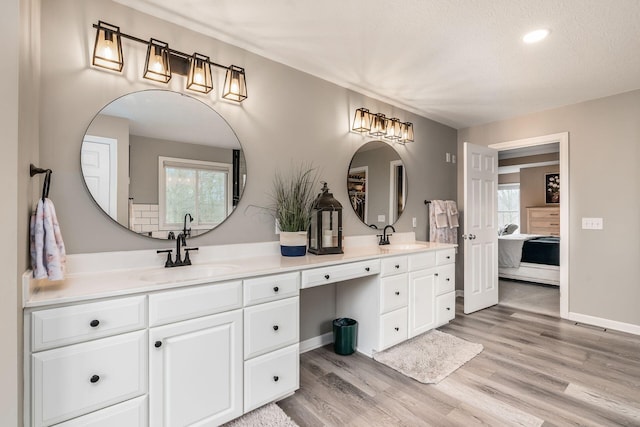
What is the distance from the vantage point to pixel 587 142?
344 centimetres

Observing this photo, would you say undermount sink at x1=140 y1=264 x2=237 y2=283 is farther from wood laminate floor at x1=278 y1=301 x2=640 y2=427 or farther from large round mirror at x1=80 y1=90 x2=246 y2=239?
wood laminate floor at x1=278 y1=301 x2=640 y2=427

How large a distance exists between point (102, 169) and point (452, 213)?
12.3 ft

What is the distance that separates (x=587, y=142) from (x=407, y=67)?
2.37m

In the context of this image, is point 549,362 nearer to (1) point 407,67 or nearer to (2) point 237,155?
(1) point 407,67

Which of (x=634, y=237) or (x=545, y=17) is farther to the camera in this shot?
(x=634, y=237)

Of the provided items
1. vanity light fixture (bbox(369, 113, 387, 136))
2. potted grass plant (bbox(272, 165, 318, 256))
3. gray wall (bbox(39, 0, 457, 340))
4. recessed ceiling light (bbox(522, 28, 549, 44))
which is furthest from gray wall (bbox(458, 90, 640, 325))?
potted grass plant (bbox(272, 165, 318, 256))

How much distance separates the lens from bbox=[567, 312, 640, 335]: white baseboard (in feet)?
10.2

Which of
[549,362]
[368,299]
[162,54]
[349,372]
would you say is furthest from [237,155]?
[549,362]

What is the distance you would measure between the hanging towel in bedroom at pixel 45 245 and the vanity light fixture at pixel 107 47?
86 cm

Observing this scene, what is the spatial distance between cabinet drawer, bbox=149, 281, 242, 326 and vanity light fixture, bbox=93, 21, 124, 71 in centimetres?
131

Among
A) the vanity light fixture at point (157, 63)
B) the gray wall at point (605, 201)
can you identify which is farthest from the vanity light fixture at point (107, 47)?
the gray wall at point (605, 201)

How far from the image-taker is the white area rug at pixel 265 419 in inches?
68.7

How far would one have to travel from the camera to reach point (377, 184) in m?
3.33

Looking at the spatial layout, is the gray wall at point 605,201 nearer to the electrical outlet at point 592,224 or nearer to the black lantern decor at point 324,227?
the electrical outlet at point 592,224
